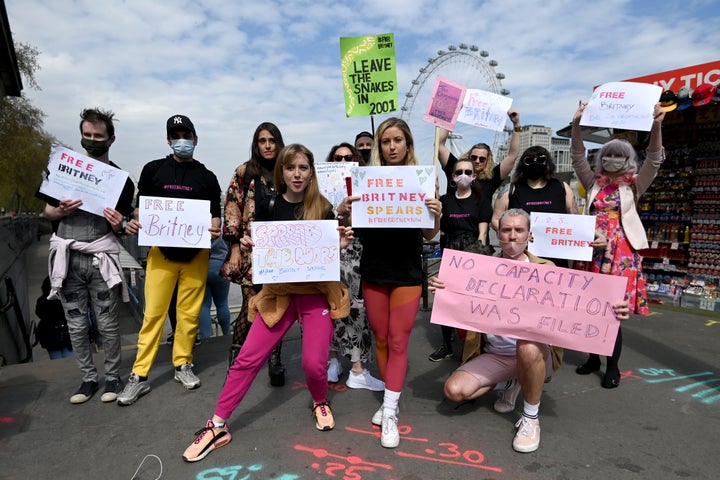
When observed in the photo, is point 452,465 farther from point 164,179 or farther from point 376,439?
point 164,179

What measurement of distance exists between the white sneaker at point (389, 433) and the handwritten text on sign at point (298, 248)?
962 mm

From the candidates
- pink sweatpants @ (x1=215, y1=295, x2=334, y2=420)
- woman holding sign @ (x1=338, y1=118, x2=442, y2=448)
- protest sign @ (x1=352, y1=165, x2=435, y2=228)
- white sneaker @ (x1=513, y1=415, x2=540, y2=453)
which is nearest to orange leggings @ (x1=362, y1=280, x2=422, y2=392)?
woman holding sign @ (x1=338, y1=118, x2=442, y2=448)

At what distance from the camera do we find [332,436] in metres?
2.74

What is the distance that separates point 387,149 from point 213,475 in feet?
7.09

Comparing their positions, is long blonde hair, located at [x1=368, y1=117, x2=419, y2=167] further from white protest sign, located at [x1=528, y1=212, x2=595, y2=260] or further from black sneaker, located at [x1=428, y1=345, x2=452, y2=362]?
black sneaker, located at [x1=428, y1=345, x2=452, y2=362]

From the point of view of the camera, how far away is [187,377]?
3.53 meters

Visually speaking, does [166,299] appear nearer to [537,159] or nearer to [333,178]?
[333,178]

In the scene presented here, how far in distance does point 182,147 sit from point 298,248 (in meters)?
1.47

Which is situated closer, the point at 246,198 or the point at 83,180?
the point at 83,180

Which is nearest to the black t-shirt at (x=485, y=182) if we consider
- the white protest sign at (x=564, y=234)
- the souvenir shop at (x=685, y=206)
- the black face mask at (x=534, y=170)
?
the black face mask at (x=534, y=170)

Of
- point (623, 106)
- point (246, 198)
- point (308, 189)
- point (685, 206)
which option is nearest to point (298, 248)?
point (308, 189)

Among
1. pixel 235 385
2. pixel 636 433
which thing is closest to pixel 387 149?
pixel 235 385

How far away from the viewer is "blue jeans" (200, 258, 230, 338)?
5.06 m

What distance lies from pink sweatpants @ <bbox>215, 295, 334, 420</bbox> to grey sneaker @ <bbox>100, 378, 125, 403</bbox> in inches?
47.9
